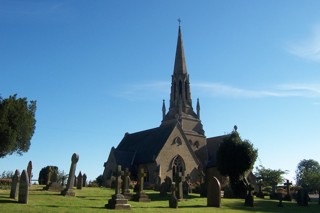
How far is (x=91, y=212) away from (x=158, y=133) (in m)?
36.0

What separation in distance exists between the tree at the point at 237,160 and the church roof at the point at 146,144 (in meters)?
10.6

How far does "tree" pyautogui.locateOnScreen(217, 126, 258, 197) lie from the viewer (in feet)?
120

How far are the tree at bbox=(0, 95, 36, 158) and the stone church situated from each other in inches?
433

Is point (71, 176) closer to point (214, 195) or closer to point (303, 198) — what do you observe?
point (214, 195)

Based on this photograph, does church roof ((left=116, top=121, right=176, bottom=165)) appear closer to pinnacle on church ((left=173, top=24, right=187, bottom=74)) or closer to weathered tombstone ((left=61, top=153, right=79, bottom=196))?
pinnacle on church ((left=173, top=24, right=187, bottom=74))

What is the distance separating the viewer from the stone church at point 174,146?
4562cm

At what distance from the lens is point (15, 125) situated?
39156 millimetres

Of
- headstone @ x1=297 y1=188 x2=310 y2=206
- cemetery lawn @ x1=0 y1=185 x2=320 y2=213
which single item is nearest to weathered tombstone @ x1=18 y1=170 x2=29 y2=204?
cemetery lawn @ x1=0 y1=185 x2=320 y2=213

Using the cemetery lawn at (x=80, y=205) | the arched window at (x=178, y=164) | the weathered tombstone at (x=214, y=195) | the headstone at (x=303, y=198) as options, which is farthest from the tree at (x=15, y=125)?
the headstone at (x=303, y=198)

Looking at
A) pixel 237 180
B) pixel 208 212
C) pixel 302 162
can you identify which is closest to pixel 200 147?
pixel 237 180

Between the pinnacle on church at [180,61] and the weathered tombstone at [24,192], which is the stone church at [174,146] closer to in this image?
the pinnacle on church at [180,61]

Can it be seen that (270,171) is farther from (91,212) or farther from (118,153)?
(91,212)

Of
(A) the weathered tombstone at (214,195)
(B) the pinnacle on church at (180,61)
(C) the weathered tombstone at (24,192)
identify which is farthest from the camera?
(B) the pinnacle on church at (180,61)

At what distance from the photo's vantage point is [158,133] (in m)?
50.6
